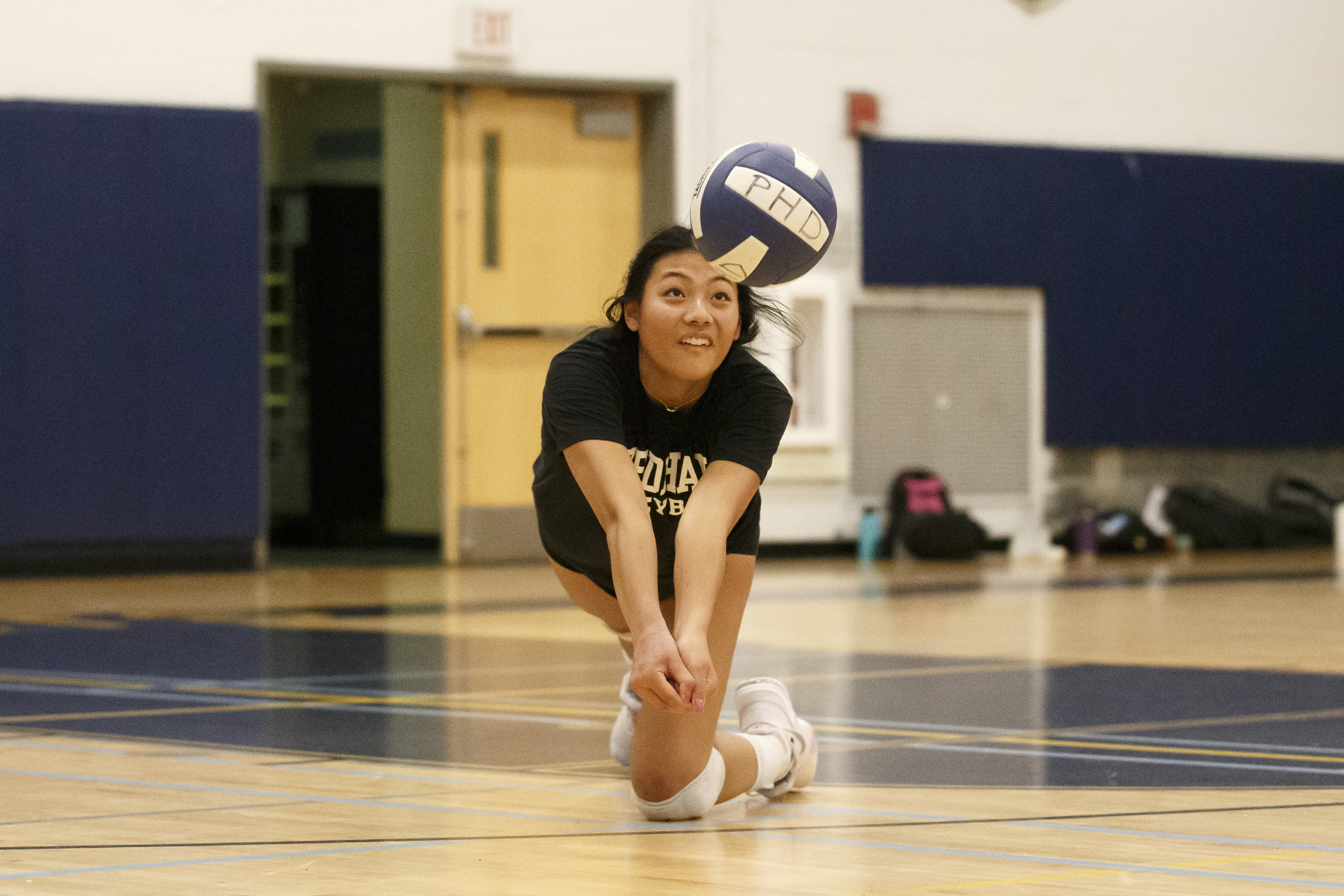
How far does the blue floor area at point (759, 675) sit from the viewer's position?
2938 millimetres

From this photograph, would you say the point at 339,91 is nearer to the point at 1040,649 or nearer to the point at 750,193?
the point at 1040,649

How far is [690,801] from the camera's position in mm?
2422

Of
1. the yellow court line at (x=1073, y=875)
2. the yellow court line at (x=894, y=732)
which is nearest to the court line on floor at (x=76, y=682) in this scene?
the yellow court line at (x=894, y=732)

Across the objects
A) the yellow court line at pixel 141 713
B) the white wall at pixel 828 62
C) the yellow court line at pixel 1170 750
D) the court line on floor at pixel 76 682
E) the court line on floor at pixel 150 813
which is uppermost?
the white wall at pixel 828 62

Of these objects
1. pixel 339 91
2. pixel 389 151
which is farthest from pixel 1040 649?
pixel 339 91

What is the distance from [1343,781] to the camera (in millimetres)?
2697

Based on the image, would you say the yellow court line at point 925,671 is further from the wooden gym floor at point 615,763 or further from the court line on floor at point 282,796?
the court line on floor at point 282,796

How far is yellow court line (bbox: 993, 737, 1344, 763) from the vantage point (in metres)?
2.96

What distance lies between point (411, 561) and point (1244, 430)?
511cm

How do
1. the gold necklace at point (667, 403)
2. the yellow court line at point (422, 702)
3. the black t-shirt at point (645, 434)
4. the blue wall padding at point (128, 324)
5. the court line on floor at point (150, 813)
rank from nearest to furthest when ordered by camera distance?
the court line on floor at point (150, 813) → the black t-shirt at point (645, 434) → the gold necklace at point (667, 403) → the yellow court line at point (422, 702) → the blue wall padding at point (128, 324)

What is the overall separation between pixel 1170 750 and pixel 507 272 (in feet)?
21.9

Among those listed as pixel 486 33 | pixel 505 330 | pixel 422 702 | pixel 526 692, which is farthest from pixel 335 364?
pixel 422 702

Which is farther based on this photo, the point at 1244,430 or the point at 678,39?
the point at 1244,430

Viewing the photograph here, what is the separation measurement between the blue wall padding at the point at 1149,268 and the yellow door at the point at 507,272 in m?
1.66
